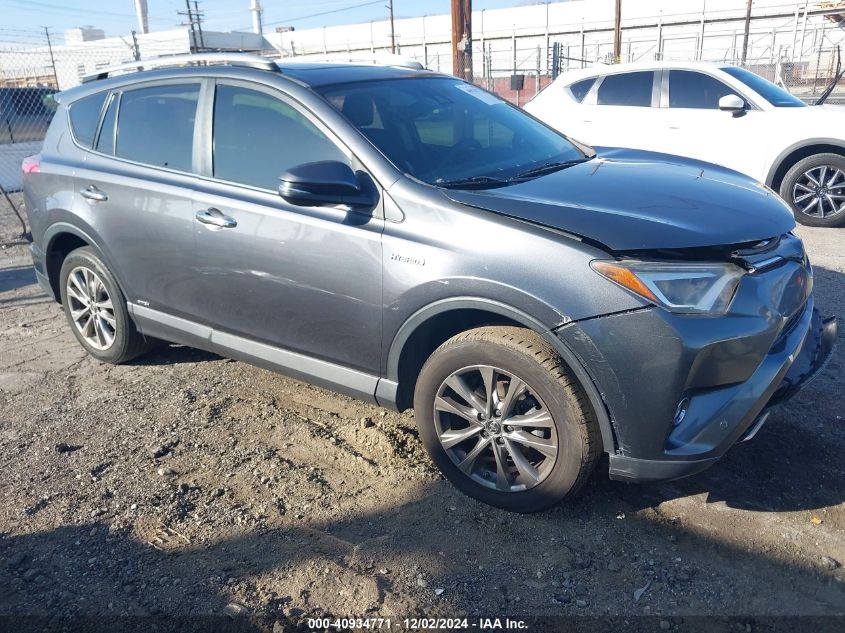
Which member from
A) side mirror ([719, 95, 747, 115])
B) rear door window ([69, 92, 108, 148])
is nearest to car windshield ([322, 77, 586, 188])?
rear door window ([69, 92, 108, 148])

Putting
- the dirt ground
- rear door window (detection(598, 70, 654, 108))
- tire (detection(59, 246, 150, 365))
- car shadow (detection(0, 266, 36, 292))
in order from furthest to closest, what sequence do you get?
rear door window (detection(598, 70, 654, 108)) < car shadow (detection(0, 266, 36, 292)) < tire (detection(59, 246, 150, 365)) < the dirt ground

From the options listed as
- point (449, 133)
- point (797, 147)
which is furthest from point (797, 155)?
point (449, 133)

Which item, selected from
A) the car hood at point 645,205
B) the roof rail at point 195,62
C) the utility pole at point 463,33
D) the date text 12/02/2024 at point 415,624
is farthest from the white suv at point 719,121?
the date text 12/02/2024 at point 415,624

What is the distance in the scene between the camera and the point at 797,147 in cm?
778

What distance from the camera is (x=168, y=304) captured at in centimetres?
411

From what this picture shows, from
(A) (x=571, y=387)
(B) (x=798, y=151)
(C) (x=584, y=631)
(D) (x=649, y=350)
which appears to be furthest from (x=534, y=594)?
(B) (x=798, y=151)

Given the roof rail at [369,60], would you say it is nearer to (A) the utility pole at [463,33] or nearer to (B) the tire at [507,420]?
(B) the tire at [507,420]

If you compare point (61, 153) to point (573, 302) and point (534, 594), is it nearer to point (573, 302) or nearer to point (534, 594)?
point (573, 302)

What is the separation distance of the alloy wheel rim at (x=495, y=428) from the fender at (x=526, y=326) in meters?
0.21

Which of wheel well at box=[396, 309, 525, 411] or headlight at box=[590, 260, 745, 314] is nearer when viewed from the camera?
headlight at box=[590, 260, 745, 314]

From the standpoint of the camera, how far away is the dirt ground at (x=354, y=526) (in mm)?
2629

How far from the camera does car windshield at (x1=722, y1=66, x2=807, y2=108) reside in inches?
319

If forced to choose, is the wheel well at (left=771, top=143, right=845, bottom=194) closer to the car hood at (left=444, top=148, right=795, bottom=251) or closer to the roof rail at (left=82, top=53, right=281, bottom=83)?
the car hood at (left=444, top=148, right=795, bottom=251)

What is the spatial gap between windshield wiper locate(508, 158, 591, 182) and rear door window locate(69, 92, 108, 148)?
2811 millimetres
